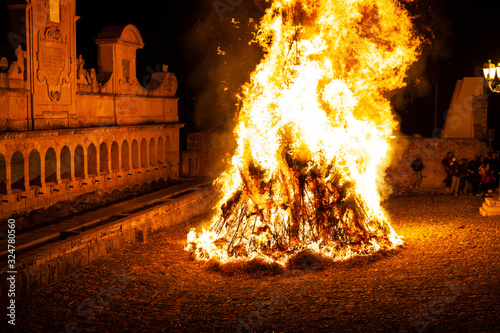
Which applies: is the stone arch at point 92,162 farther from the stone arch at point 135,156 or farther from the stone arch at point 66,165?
the stone arch at point 135,156

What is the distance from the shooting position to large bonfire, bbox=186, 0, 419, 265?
12328 mm

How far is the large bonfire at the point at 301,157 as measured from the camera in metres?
12.3

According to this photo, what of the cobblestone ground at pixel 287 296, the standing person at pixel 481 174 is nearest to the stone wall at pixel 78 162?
the cobblestone ground at pixel 287 296

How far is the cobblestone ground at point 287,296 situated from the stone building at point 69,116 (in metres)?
4.46

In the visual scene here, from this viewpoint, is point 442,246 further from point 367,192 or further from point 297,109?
point 297,109

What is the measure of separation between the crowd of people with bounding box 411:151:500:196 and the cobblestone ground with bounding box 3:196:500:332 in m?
6.76

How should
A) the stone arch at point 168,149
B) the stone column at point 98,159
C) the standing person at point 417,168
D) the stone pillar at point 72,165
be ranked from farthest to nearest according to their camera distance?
the stone arch at point 168,149, the standing person at point 417,168, the stone column at point 98,159, the stone pillar at point 72,165

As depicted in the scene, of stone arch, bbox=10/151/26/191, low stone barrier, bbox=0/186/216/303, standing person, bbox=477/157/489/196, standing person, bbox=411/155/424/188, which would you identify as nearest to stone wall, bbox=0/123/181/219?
stone arch, bbox=10/151/26/191

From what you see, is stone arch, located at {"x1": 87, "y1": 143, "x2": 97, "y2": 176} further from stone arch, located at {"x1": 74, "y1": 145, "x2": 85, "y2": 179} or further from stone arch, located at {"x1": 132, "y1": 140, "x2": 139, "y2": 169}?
stone arch, located at {"x1": 132, "y1": 140, "x2": 139, "y2": 169}

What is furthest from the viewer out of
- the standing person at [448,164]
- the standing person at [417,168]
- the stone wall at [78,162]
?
the standing person at [417,168]

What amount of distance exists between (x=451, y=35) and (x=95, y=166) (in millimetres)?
19201

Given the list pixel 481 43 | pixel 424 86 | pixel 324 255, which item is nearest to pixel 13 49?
pixel 324 255

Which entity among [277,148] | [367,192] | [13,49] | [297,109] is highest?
[13,49]

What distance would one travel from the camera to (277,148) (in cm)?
1279
